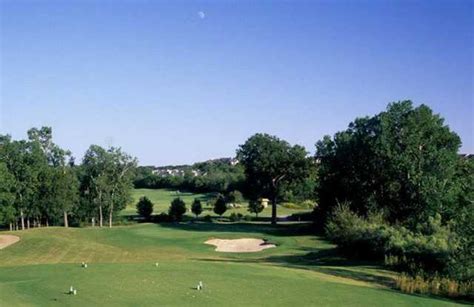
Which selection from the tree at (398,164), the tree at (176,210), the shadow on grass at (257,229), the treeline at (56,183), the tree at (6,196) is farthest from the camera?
the tree at (176,210)

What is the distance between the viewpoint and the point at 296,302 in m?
20.7

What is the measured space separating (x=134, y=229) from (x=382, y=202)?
87.5 feet

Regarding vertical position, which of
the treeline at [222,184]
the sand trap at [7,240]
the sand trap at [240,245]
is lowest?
the sand trap at [240,245]

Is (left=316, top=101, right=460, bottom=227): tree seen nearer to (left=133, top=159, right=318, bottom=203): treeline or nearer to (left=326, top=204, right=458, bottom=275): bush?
(left=326, top=204, right=458, bottom=275): bush

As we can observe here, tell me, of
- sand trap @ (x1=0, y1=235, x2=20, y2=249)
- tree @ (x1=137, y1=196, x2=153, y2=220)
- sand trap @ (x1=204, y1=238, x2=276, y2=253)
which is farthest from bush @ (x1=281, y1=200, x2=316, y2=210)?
sand trap @ (x1=0, y1=235, x2=20, y2=249)

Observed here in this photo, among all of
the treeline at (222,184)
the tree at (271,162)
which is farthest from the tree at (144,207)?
the tree at (271,162)

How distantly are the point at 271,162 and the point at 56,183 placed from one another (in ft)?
88.6

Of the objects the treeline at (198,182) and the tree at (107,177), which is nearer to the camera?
the tree at (107,177)

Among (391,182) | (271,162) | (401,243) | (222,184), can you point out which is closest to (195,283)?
(401,243)

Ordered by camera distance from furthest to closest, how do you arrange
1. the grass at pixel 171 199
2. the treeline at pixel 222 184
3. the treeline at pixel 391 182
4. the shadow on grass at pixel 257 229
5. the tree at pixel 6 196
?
the grass at pixel 171 199, the treeline at pixel 222 184, the tree at pixel 6 196, the shadow on grass at pixel 257 229, the treeline at pixel 391 182

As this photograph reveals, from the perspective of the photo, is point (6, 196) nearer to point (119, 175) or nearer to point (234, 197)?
point (119, 175)

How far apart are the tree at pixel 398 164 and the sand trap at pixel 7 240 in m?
32.6

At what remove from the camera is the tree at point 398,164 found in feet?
171

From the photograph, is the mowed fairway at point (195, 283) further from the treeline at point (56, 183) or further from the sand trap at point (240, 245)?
the treeline at point (56, 183)
